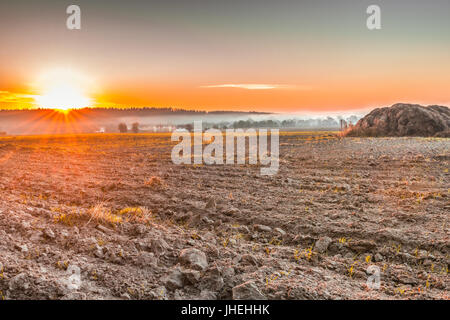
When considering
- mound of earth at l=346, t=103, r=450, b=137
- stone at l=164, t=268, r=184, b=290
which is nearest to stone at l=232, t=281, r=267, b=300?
stone at l=164, t=268, r=184, b=290

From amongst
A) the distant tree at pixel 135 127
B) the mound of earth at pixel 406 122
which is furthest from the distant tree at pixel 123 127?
the mound of earth at pixel 406 122

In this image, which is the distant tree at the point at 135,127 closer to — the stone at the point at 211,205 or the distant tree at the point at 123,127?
the distant tree at the point at 123,127

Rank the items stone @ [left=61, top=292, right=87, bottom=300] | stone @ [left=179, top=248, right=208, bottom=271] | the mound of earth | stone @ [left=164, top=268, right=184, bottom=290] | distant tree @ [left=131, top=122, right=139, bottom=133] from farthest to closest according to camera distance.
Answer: distant tree @ [left=131, top=122, right=139, bottom=133] < the mound of earth < stone @ [left=179, top=248, right=208, bottom=271] < stone @ [left=164, top=268, right=184, bottom=290] < stone @ [left=61, top=292, right=87, bottom=300]

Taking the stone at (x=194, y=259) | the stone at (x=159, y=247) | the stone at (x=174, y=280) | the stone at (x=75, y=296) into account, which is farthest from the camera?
the stone at (x=159, y=247)

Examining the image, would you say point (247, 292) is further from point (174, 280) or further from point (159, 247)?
point (159, 247)

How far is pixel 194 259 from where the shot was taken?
4.28m

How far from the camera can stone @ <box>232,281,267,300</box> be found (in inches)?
136

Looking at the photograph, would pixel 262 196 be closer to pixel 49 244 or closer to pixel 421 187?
pixel 421 187

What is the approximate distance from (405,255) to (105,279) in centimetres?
419

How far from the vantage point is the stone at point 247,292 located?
3465 millimetres

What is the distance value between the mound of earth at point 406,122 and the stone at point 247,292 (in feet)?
103

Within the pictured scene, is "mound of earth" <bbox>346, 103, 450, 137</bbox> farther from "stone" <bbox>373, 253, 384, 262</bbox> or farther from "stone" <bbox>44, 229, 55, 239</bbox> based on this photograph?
"stone" <bbox>44, 229, 55, 239</bbox>

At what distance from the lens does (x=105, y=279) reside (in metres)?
3.84

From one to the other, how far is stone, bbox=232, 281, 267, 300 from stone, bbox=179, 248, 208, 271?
2.29 feet
